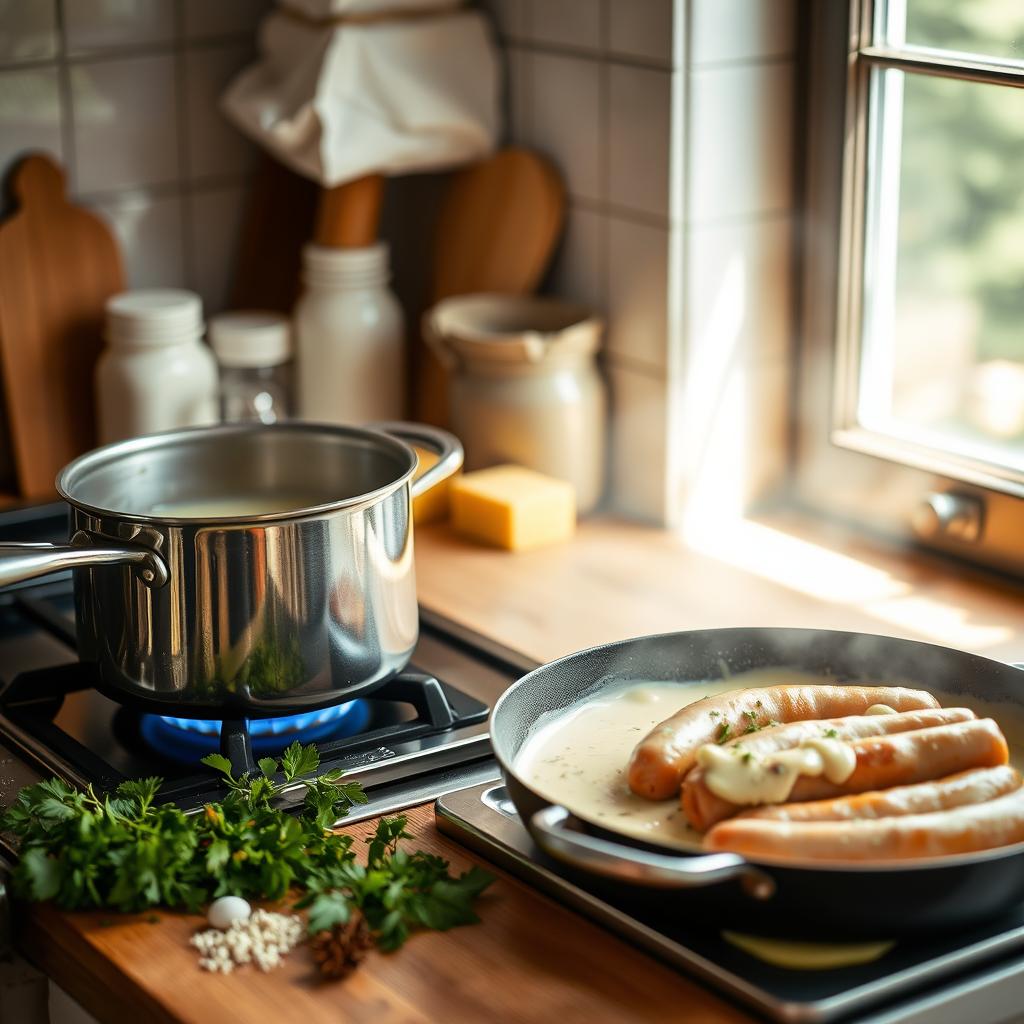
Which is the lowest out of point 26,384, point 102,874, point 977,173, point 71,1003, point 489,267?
point 71,1003

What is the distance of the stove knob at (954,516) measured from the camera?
57.1 inches

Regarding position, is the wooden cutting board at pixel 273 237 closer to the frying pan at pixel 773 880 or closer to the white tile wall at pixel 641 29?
the white tile wall at pixel 641 29

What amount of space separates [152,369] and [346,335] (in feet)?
0.70

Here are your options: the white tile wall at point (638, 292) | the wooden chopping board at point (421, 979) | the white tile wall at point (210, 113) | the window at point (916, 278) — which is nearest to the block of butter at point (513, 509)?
the white tile wall at point (638, 292)

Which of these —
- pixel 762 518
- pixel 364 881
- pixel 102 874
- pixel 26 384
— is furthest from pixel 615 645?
pixel 26 384

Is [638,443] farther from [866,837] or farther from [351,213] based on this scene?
[866,837]

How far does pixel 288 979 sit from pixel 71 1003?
0.66 feet

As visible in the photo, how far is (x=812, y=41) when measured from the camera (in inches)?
60.4

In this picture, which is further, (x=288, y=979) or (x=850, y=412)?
(x=850, y=412)

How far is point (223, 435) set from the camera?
1.24m

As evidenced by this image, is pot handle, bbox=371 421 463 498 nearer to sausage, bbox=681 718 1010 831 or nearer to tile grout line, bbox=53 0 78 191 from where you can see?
sausage, bbox=681 718 1010 831

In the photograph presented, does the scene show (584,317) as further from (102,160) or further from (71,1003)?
(71,1003)

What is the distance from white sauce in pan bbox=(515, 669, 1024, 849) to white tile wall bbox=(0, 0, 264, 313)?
0.96 m

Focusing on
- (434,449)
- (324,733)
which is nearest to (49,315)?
(434,449)
